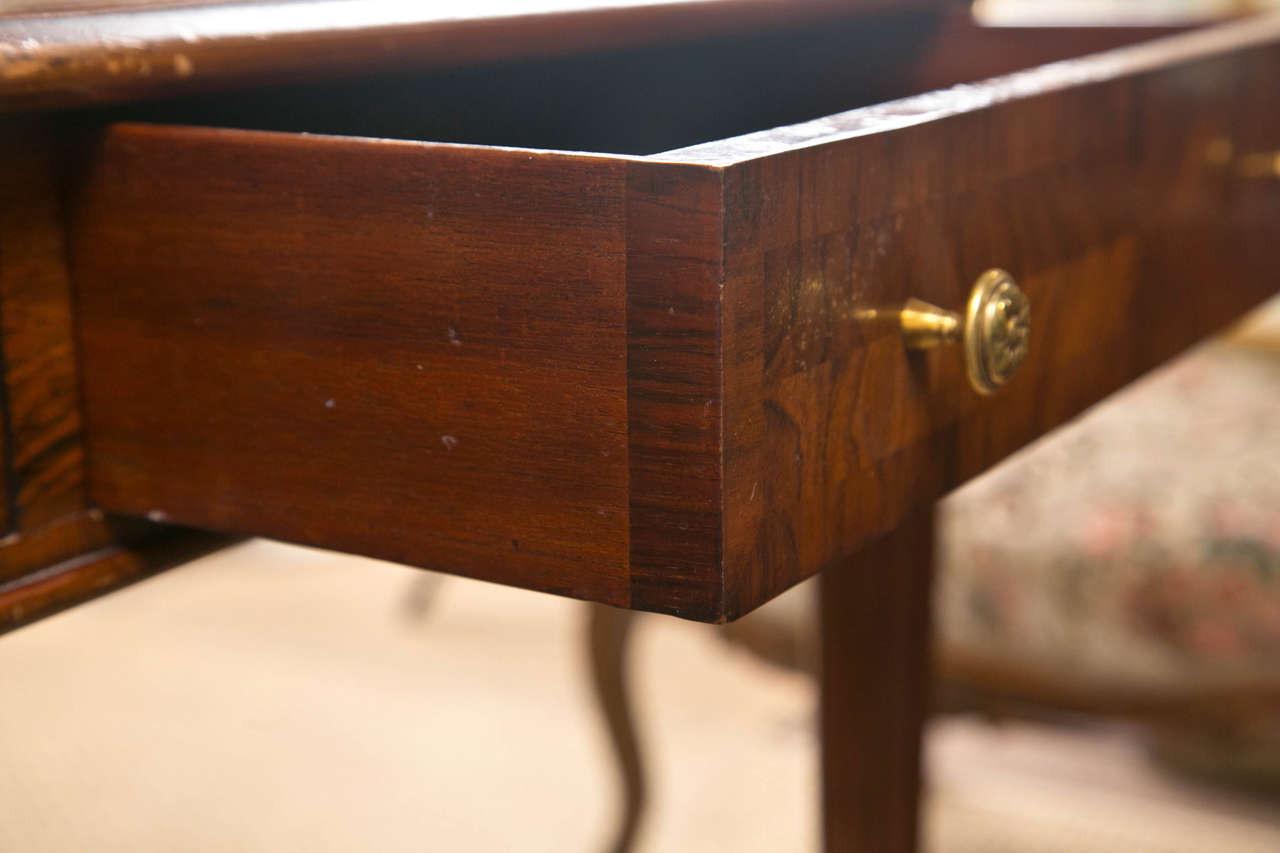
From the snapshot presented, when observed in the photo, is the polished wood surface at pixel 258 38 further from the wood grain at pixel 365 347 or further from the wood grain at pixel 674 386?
the wood grain at pixel 674 386

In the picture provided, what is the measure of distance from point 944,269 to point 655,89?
281mm

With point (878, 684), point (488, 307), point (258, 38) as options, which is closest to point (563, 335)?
point (488, 307)

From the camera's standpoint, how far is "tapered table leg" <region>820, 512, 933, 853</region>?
2.55ft

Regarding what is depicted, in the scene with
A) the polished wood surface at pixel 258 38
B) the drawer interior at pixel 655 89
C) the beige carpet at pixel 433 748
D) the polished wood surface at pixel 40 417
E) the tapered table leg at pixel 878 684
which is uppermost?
the polished wood surface at pixel 258 38

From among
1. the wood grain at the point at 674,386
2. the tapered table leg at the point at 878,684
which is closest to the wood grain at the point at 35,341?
the wood grain at the point at 674,386

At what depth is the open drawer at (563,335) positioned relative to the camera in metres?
0.33

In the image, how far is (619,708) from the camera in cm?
107

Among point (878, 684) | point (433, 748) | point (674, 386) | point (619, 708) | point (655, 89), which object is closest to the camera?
point (674, 386)

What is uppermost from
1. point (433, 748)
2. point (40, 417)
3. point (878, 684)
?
point (40, 417)

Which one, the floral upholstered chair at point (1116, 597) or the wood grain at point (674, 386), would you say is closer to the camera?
the wood grain at point (674, 386)

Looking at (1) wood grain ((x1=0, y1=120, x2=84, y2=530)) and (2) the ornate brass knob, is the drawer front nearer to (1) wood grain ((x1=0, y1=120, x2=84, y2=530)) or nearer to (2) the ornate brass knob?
(2) the ornate brass knob

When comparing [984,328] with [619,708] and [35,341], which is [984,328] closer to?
[35,341]

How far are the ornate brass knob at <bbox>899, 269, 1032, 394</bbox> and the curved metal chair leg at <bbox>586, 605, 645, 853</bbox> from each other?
0.60 metres

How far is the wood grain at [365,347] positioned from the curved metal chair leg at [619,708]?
24.5 inches
